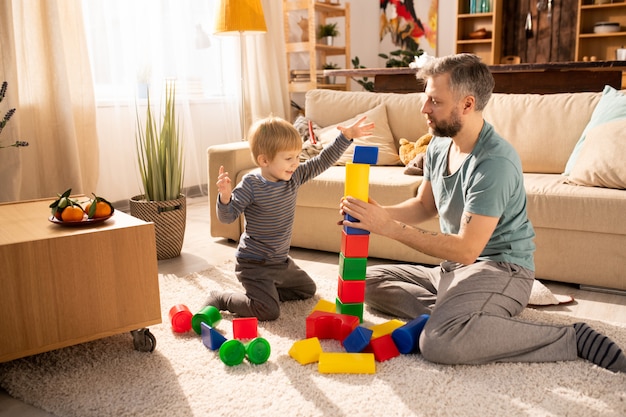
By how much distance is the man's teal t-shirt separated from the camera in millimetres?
1776

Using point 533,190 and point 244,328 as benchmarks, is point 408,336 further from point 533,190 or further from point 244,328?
point 533,190

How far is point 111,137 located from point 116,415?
299cm

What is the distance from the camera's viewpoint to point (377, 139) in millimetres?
3492

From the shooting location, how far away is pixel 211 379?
1.71 m

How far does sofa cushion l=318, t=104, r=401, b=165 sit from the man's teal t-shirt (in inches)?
53.3

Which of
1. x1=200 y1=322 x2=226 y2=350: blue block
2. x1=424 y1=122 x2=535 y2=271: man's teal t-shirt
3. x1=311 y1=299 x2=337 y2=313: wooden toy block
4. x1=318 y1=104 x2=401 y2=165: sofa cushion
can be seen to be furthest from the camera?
x1=318 y1=104 x2=401 y2=165: sofa cushion

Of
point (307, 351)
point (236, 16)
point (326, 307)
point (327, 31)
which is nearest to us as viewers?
point (307, 351)

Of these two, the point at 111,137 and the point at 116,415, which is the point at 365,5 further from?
the point at 116,415

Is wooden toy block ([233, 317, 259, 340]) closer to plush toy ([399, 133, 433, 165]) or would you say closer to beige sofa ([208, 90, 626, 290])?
beige sofa ([208, 90, 626, 290])

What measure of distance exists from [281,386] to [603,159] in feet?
5.81

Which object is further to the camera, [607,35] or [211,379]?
[607,35]

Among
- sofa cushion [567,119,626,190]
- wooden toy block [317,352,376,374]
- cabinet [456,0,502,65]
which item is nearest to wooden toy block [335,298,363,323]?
wooden toy block [317,352,376,374]

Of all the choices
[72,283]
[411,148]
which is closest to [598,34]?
[411,148]

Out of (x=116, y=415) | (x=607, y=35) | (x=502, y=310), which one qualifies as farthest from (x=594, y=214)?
(x=607, y=35)
